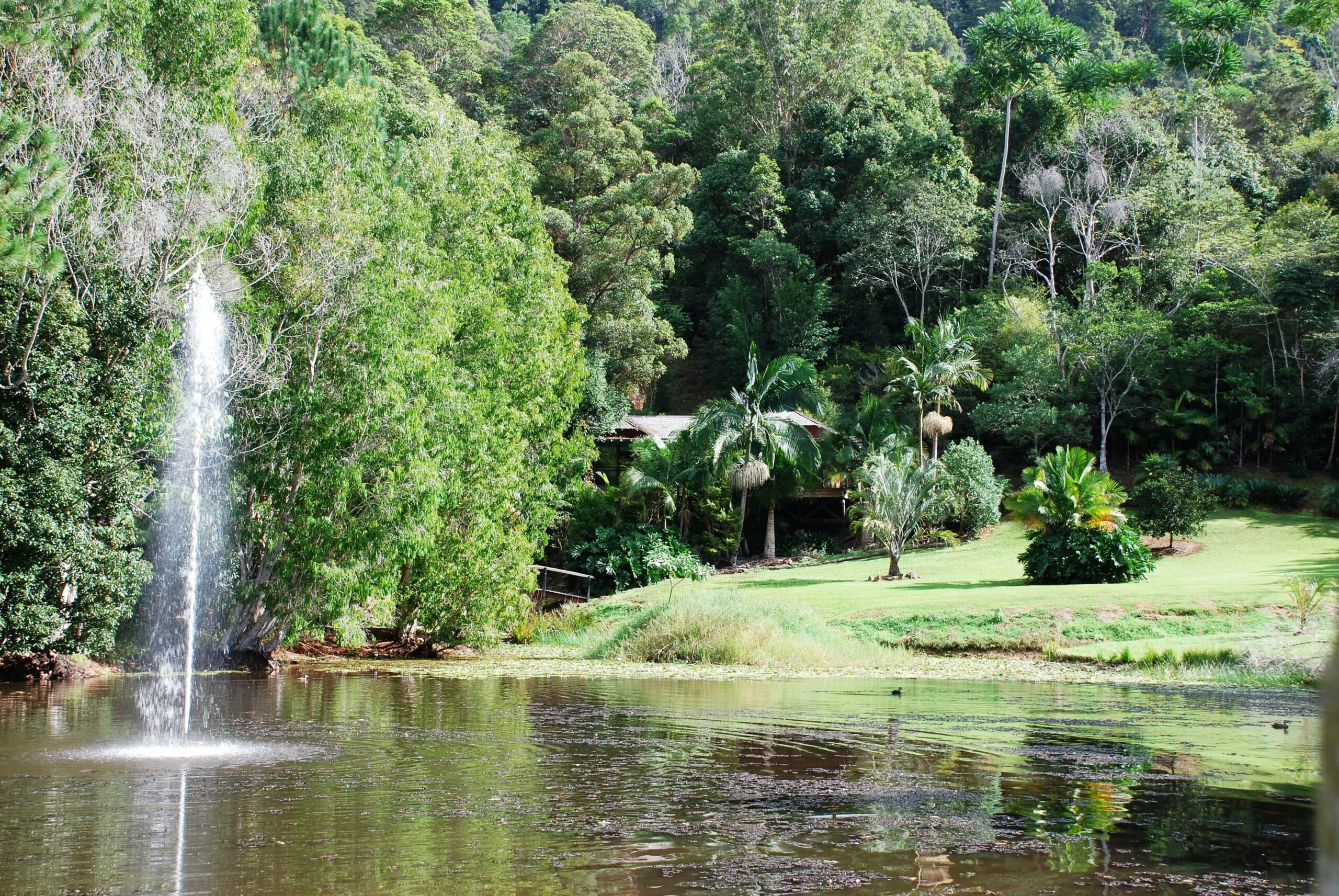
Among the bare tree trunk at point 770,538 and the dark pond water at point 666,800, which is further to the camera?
the bare tree trunk at point 770,538

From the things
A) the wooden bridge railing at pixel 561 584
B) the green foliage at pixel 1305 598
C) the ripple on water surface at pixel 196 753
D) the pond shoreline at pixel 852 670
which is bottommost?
the ripple on water surface at pixel 196 753

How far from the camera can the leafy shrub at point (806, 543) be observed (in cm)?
4044

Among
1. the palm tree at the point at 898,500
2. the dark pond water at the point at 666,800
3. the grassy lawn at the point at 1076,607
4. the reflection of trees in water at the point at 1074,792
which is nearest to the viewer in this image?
the dark pond water at the point at 666,800

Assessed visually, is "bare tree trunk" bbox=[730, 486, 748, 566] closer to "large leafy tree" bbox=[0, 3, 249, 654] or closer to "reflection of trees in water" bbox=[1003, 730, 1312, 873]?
"large leafy tree" bbox=[0, 3, 249, 654]

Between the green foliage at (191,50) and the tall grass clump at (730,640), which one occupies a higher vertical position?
the green foliage at (191,50)

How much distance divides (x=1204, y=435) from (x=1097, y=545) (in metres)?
20.2

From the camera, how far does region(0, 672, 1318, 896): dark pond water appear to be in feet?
19.6

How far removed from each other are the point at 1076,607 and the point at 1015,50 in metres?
40.6

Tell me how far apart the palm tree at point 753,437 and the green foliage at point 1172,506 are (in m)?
10.9

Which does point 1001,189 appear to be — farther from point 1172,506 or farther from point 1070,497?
point 1070,497

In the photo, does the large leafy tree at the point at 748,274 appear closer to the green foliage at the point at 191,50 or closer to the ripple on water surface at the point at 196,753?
the green foliage at the point at 191,50

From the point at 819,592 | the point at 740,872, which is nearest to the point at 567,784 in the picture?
the point at 740,872

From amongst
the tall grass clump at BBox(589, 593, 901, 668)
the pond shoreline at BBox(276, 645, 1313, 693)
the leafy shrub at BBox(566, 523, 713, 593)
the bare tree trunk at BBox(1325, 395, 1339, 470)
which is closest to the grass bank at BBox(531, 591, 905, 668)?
the tall grass clump at BBox(589, 593, 901, 668)

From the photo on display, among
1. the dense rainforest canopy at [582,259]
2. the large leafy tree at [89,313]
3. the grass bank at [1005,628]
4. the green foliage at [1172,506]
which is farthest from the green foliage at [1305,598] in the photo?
the large leafy tree at [89,313]
